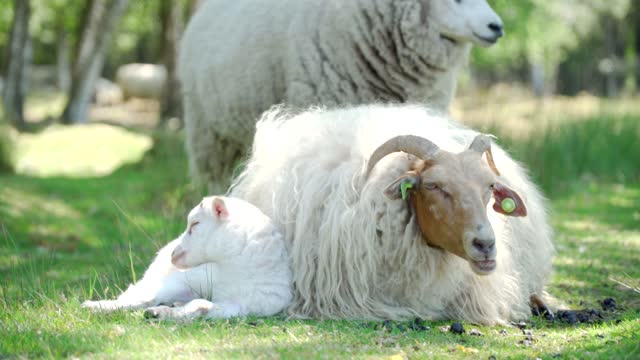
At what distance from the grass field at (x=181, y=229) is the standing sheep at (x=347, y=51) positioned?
130 centimetres

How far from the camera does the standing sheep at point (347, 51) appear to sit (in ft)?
22.9

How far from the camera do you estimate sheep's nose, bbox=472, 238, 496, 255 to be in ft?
14.5

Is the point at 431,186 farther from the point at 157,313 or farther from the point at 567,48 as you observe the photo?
the point at 567,48

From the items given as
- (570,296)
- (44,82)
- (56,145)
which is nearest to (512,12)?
(56,145)

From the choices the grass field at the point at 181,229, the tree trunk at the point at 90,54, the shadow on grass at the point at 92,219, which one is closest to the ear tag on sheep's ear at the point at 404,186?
the grass field at the point at 181,229

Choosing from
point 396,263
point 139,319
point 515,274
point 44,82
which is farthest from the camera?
point 44,82

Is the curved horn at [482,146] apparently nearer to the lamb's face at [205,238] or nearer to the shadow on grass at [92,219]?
the lamb's face at [205,238]

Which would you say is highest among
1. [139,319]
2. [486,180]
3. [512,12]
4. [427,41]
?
[512,12]

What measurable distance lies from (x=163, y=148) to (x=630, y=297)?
35.2 ft

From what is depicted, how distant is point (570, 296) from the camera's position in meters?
5.80

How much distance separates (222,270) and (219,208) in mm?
328

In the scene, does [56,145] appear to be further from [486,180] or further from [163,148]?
[486,180]

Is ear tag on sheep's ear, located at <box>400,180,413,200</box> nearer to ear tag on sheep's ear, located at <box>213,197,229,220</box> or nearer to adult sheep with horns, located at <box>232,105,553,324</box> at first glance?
adult sheep with horns, located at <box>232,105,553,324</box>

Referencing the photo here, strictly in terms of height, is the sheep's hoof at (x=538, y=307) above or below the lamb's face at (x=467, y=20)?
below
